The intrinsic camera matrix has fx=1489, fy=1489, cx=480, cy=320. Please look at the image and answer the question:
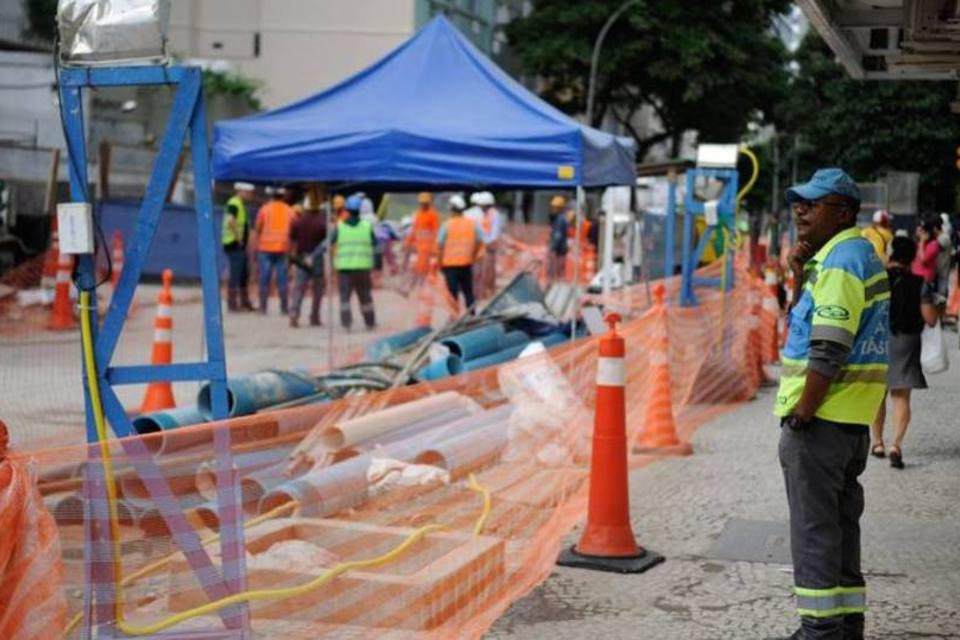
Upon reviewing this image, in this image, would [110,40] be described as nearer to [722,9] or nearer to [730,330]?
[730,330]

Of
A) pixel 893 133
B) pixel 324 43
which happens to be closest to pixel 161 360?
pixel 324 43

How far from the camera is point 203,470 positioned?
5.04 meters

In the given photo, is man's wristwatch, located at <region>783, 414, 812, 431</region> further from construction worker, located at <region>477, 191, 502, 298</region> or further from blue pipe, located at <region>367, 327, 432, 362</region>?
construction worker, located at <region>477, 191, 502, 298</region>

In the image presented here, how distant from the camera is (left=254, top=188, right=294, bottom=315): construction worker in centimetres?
2233

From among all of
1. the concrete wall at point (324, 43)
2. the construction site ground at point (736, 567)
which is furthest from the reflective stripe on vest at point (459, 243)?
the concrete wall at point (324, 43)

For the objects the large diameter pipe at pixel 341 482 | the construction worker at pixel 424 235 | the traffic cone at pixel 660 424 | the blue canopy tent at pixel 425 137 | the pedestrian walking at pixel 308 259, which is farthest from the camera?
the construction worker at pixel 424 235

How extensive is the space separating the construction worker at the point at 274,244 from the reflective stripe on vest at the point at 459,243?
3.97m

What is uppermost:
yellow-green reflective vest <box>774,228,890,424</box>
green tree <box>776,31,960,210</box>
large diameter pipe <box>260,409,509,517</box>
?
green tree <box>776,31,960,210</box>

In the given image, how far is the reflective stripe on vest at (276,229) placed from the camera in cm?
2230

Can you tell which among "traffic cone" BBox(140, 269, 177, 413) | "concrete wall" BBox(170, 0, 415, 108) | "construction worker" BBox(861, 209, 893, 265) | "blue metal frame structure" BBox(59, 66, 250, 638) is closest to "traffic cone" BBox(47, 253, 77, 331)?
"traffic cone" BBox(140, 269, 177, 413)

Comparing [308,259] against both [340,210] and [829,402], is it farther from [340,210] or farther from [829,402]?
[829,402]

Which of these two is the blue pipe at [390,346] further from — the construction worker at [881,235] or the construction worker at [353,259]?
the construction worker at [353,259]

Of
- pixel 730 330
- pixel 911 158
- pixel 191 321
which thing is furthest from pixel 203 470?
pixel 911 158

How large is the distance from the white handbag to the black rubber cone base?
4215mm
